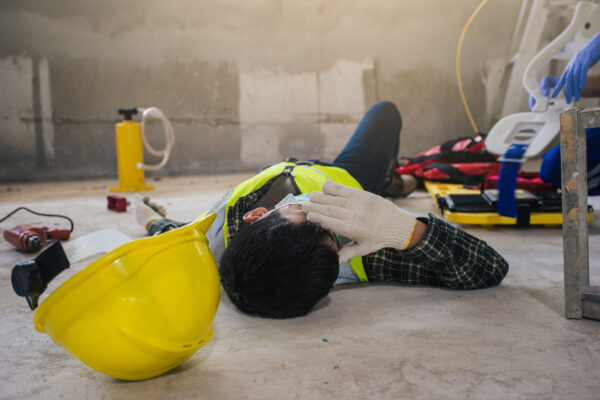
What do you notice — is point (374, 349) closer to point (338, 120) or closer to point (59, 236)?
point (59, 236)

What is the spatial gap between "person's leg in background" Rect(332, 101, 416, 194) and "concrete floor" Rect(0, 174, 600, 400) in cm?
93

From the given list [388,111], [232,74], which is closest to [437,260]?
[388,111]

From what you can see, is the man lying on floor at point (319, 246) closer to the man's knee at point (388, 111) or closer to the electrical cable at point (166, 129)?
the man's knee at point (388, 111)

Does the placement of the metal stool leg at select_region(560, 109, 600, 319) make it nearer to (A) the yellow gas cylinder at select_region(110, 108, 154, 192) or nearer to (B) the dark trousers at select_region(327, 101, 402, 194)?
(B) the dark trousers at select_region(327, 101, 402, 194)

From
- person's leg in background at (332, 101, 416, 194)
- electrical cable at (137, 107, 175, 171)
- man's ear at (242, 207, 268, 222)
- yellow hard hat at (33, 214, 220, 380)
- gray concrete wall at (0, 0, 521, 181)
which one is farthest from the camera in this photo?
gray concrete wall at (0, 0, 521, 181)

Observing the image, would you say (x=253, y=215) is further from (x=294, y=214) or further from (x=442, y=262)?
(x=442, y=262)

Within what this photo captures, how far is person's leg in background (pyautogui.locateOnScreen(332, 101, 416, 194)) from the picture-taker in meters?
2.42

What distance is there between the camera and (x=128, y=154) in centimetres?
432

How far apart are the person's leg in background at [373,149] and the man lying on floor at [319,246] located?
1.91 feet

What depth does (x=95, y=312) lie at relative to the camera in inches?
34.5

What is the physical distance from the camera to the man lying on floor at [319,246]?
114 cm

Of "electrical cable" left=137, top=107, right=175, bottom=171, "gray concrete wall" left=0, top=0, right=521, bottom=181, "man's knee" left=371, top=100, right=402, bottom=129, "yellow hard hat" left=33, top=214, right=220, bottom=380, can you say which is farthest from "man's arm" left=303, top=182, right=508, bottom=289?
"gray concrete wall" left=0, top=0, right=521, bottom=181

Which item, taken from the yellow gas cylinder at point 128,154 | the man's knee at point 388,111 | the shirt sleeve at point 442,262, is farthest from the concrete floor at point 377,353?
the yellow gas cylinder at point 128,154

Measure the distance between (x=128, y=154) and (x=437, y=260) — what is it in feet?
11.7
